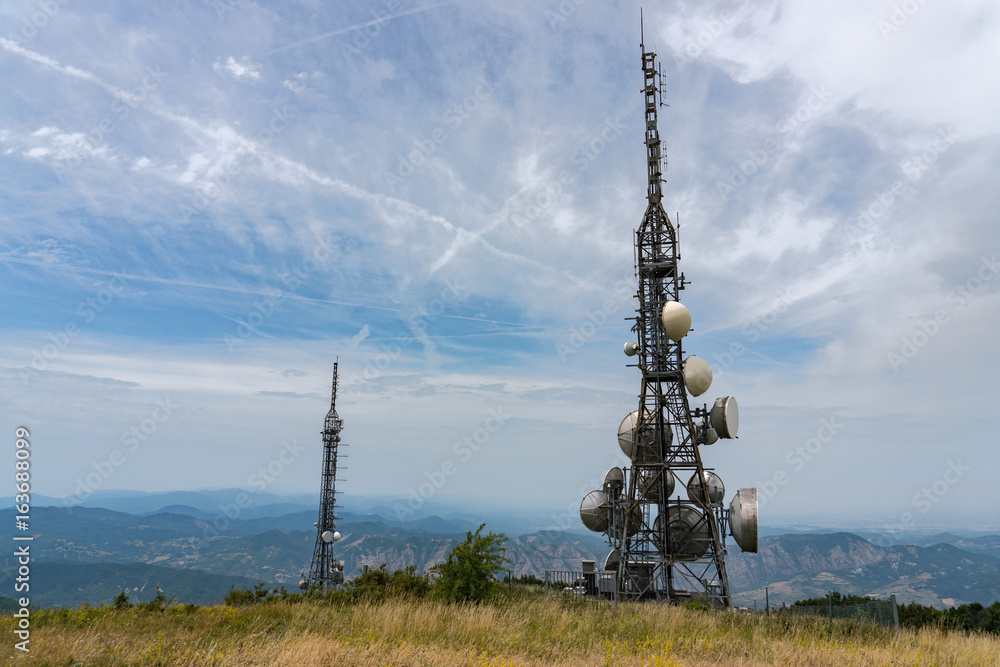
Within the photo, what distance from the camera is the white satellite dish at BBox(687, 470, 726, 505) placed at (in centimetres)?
2412

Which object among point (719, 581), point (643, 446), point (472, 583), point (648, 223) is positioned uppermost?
point (648, 223)

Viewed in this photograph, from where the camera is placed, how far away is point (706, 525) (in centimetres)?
2380

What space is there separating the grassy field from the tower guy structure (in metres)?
10.2

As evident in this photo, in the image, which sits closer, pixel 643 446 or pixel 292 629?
pixel 292 629

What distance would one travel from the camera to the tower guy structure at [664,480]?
23.5 m

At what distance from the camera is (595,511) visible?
86.4ft

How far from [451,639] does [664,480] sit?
17.1 meters

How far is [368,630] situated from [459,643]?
1.84 m

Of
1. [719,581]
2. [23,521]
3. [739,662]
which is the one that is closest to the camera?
[739,662]

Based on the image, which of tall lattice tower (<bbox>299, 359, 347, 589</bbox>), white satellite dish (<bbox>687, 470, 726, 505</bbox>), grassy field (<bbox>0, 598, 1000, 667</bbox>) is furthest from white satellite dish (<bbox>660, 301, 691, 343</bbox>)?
tall lattice tower (<bbox>299, 359, 347, 589</bbox>)

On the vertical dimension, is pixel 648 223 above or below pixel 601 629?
above

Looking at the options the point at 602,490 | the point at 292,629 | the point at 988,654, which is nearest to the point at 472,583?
the point at 292,629

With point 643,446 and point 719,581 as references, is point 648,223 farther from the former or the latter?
point 719,581

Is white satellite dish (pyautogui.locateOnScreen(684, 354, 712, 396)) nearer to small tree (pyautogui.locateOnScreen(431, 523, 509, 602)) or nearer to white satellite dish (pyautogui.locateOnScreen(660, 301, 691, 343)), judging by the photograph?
white satellite dish (pyautogui.locateOnScreen(660, 301, 691, 343))
